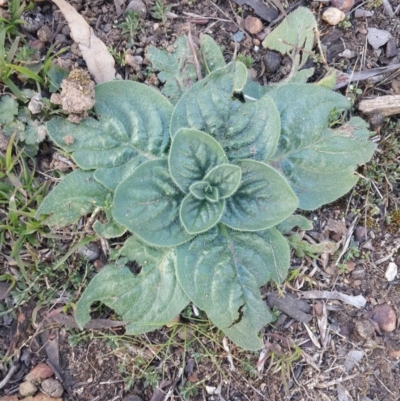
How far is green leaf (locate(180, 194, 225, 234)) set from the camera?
2662 mm

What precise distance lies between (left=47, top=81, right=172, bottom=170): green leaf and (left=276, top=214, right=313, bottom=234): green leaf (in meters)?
0.81

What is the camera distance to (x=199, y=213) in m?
2.72

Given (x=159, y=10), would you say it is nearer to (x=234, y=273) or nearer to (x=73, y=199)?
(x=73, y=199)

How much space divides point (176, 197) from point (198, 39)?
113 centimetres

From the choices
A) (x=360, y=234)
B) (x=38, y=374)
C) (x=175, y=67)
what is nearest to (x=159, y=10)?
(x=175, y=67)

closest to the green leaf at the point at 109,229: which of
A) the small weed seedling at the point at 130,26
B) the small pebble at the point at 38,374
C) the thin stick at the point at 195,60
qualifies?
the small pebble at the point at 38,374

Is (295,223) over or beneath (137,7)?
beneath

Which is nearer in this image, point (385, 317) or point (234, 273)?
point (234, 273)

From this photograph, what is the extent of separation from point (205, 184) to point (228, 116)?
0.42 meters

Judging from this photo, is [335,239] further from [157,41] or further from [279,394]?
[157,41]

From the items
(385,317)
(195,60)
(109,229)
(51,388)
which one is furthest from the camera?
(385,317)

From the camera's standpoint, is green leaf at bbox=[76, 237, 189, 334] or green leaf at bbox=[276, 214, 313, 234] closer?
green leaf at bbox=[76, 237, 189, 334]

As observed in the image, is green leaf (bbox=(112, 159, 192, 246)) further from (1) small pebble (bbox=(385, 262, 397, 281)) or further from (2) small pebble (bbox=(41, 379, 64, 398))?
(1) small pebble (bbox=(385, 262, 397, 281))

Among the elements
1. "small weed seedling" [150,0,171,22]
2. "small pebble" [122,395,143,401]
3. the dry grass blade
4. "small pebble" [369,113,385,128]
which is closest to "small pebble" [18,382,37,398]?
"small pebble" [122,395,143,401]
